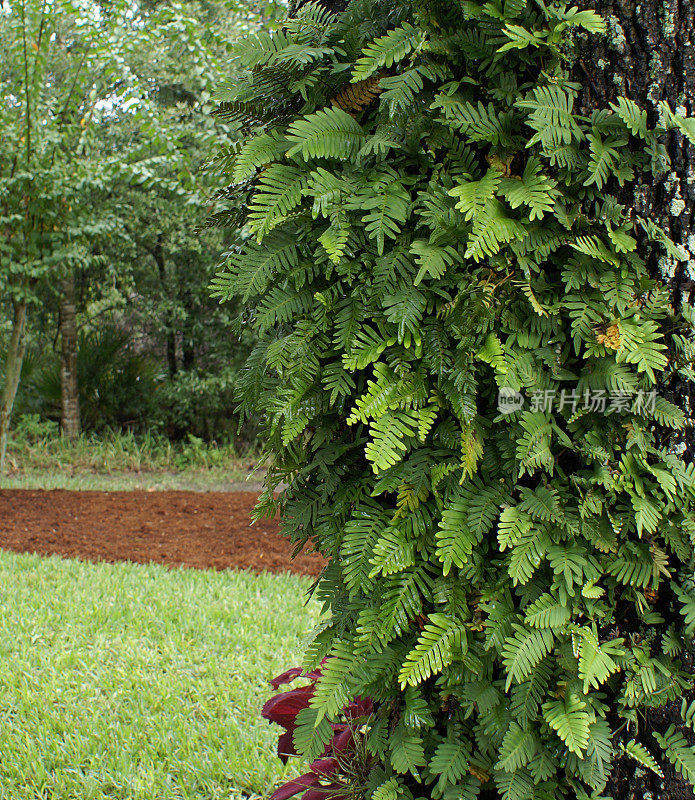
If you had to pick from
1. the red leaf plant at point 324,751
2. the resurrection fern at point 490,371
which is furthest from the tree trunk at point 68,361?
the resurrection fern at point 490,371

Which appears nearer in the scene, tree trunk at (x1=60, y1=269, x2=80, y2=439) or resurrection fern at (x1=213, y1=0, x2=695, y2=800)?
resurrection fern at (x1=213, y1=0, x2=695, y2=800)

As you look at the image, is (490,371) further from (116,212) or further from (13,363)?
(116,212)

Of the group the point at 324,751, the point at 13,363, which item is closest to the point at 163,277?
the point at 13,363

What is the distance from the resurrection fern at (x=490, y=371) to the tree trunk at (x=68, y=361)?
977 cm

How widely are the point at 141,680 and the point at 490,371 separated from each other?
9.24 ft

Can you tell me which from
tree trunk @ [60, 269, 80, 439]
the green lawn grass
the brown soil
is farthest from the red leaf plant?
tree trunk @ [60, 269, 80, 439]

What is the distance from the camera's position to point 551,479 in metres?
1.49

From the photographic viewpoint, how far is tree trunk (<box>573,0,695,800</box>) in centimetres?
143

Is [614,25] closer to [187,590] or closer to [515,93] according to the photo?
[515,93]

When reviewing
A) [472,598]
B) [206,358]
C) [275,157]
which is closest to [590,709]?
[472,598]

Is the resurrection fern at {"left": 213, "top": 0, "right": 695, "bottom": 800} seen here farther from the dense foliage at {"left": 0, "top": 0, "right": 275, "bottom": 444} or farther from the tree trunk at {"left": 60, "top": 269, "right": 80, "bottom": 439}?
the tree trunk at {"left": 60, "top": 269, "right": 80, "bottom": 439}

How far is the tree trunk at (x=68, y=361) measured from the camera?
10477 mm

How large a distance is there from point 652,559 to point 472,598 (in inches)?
15.3
